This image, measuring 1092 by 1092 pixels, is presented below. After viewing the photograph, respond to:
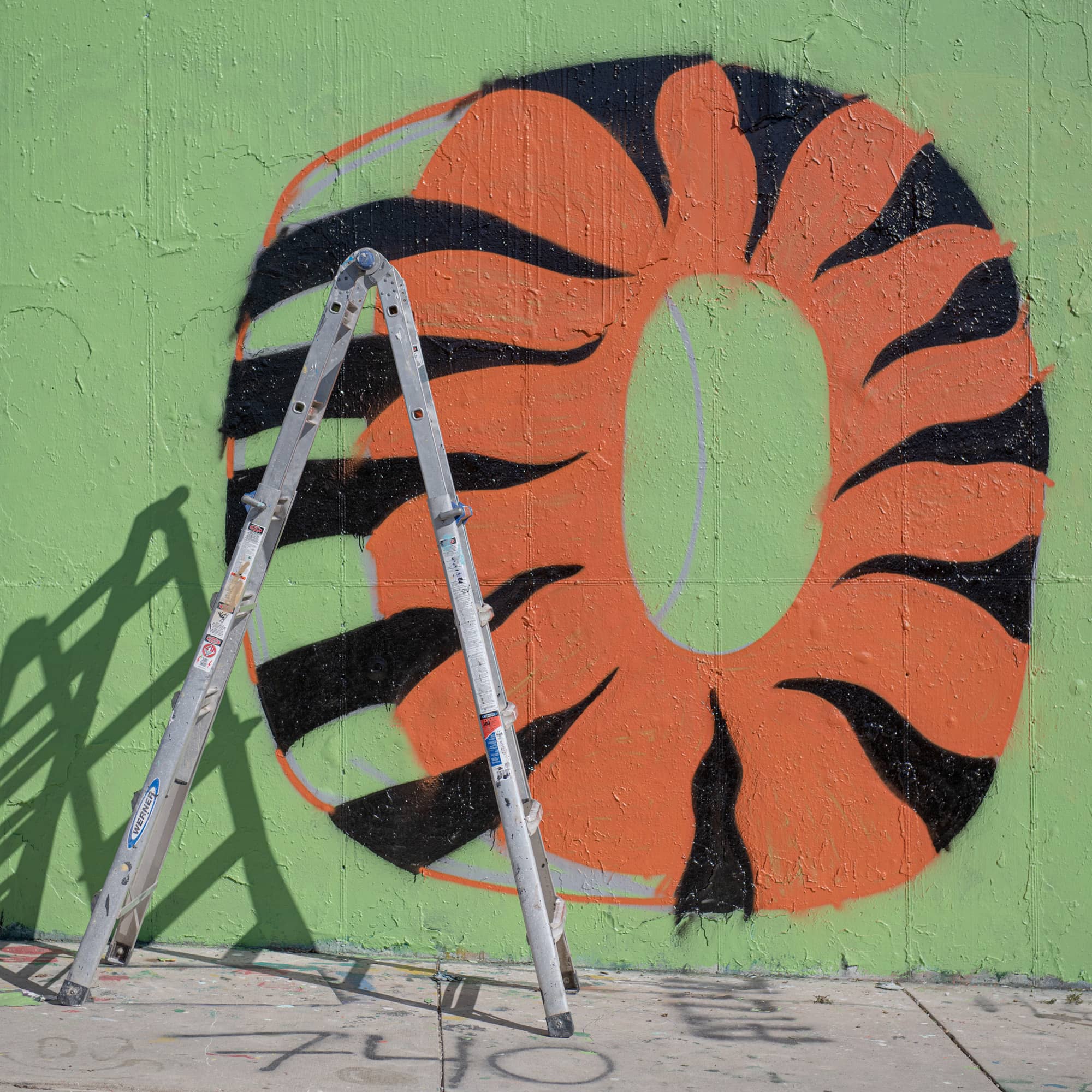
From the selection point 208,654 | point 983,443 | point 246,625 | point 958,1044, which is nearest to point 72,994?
point 208,654

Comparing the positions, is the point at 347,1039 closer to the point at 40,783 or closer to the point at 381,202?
the point at 40,783

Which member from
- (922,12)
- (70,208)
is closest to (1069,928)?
(922,12)

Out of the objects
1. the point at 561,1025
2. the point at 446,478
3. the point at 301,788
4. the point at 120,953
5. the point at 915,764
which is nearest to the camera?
the point at 561,1025

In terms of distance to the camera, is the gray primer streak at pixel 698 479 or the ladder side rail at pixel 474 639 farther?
the gray primer streak at pixel 698 479

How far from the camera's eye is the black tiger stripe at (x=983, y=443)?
3.79 meters


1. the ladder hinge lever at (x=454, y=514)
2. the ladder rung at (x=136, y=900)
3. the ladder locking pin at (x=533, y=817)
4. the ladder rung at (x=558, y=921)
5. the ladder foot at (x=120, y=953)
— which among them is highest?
the ladder hinge lever at (x=454, y=514)

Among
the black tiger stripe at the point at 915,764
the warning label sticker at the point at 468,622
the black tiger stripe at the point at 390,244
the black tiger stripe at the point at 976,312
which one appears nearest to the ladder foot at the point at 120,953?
Result: the warning label sticker at the point at 468,622

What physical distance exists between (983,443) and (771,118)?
146cm

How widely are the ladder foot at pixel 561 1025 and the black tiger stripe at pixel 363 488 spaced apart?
184 centimetres

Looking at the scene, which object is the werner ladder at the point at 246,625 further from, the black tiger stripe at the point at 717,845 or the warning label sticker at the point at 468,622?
the black tiger stripe at the point at 717,845

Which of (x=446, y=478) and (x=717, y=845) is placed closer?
(x=446, y=478)

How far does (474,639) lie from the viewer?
10.3ft

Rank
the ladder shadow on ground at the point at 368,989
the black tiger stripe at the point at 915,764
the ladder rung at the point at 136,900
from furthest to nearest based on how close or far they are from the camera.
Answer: the black tiger stripe at the point at 915,764, the ladder shadow on ground at the point at 368,989, the ladder rung at the point at 136,900

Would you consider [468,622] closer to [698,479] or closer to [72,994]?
[698,479]
